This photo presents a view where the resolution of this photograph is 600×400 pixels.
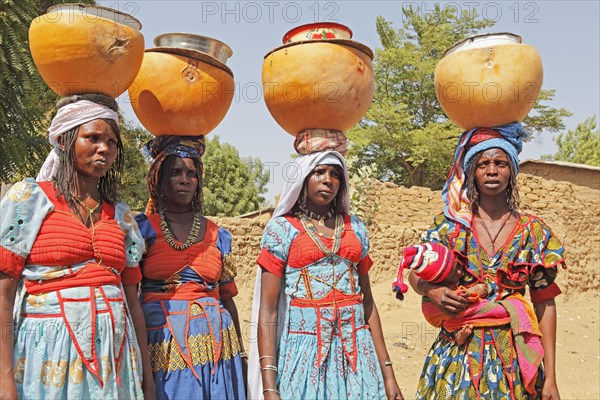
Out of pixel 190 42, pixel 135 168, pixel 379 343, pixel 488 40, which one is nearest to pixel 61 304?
pixel 190 42

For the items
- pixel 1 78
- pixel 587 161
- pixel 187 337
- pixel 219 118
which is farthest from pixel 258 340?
pixel 587 161

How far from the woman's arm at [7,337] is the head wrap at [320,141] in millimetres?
1490

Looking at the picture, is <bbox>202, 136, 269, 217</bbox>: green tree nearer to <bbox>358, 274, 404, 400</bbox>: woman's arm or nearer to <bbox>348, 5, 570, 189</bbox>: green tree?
<bbox>348, 5, 570, 189</bbox>: green tree

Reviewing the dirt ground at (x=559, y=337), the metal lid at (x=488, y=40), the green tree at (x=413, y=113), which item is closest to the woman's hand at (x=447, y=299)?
the metal lid at (x=488, y=40)

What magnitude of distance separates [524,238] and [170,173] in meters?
1.79

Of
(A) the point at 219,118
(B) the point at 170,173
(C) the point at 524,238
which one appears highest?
(A) the point at 219,118

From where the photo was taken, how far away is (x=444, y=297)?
275cm

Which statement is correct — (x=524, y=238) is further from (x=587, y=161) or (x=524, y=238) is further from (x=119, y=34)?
(x=587, y=161)

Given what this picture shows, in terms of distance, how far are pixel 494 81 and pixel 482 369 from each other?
137 centimetres

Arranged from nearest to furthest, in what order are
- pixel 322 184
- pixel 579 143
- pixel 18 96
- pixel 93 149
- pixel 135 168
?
pixel 93 149 → pixel 322 184 → pixel 18 96 → pixel 135 168 → pixel 579 143

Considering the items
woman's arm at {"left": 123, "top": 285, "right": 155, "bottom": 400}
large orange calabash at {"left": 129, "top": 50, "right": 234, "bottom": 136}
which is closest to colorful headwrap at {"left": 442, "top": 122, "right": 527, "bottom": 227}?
large orange calabash at {"left": 129, "top": 50, "right": 234, "bottom": 136}

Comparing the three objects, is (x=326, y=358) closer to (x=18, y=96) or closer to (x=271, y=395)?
(x=271, y=395)

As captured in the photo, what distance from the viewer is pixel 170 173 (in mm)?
2973

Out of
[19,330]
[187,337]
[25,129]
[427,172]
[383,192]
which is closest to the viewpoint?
[19,330]
